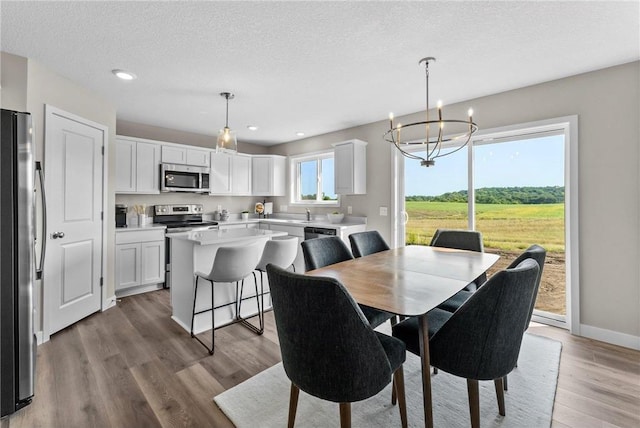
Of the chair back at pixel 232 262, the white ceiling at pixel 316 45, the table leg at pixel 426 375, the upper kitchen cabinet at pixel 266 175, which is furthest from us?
the upper kitchen cabinet at pixel 266 175

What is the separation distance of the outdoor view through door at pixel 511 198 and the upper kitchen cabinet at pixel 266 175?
273cm

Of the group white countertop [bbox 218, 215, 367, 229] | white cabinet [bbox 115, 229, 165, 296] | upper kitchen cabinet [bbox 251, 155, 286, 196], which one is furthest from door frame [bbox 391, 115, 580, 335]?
white cabinet [bbox 115, 229, 165, 296]

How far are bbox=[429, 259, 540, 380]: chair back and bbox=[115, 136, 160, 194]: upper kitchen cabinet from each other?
14.1 feet

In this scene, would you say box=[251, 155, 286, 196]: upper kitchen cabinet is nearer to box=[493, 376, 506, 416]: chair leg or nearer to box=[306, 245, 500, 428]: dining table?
box=[306, 245, 500, 428]: dining table

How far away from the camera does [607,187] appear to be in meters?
2.59

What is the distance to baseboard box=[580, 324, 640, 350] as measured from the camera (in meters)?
2.49

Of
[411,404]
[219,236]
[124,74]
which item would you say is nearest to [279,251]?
[219,236]

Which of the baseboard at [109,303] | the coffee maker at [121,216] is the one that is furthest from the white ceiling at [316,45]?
the baseboard at [109,303]

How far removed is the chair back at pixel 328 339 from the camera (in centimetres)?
114

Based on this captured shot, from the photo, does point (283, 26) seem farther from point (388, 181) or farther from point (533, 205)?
point (533, 205)

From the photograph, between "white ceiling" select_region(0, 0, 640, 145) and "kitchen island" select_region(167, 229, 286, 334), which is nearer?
"white ceiling" select_region(0, 0, 640, 145)

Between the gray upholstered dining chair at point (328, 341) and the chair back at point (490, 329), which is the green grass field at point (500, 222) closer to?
the chair back at point (490, 329)

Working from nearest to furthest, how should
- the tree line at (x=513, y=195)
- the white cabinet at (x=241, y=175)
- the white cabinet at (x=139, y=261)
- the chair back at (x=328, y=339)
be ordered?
the chair back at (x=328, y=339) → the tree line at (x=513, y=195) → the white cabinet at (x=139, y=261) → the white cabinet at (x=241, y=175)

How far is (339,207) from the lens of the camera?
15.9 feet
